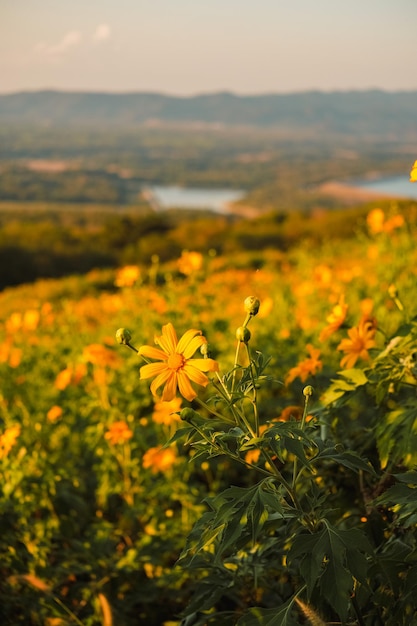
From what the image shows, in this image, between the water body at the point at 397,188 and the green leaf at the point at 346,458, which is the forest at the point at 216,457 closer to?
the green leaf at the point at 346,458

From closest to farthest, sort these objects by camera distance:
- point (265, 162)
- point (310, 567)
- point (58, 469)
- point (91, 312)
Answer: point (310, 567) < point (58, 469) < point (91, 312) < point (265, 162)

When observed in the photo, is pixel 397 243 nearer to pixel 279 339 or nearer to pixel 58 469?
A: pixel 279 339

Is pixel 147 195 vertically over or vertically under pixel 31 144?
under

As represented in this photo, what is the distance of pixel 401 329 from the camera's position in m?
1.59

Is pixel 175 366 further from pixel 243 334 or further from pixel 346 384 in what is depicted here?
pixel 346 384

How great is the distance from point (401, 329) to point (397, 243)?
343 centimetres

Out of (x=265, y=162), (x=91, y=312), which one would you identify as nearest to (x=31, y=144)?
(x=265, y=162)

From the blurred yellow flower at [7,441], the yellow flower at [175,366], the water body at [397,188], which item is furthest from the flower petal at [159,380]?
the blurred yellow flower at [7,441]

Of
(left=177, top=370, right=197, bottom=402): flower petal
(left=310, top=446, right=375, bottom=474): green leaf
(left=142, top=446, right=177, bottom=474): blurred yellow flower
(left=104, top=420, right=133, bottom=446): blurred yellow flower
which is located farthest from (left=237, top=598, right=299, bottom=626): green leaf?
(left=104, top=420, right=133, bottom=446): blurred yellow flower

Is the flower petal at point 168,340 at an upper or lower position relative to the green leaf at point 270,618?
upper

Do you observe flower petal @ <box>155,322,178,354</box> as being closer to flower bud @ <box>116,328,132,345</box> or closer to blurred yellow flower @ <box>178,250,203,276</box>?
flower bud @ <box>116,328,132,345</box>

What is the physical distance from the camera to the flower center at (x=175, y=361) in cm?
115

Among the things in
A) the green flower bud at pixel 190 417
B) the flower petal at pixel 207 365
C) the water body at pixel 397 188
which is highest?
the flower petal at pixel 207 365

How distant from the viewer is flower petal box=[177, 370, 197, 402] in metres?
1.11
